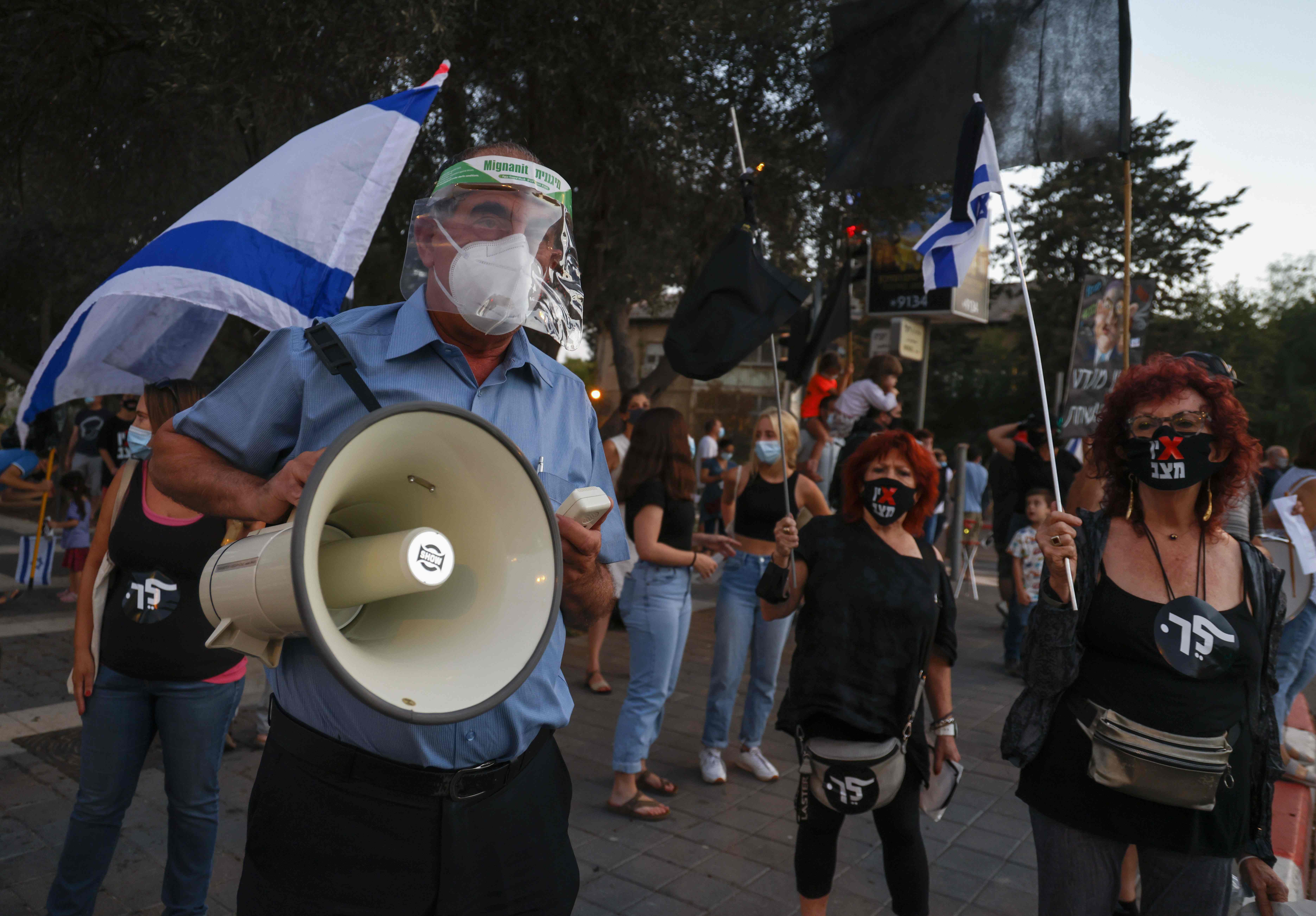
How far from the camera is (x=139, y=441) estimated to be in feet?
10.4

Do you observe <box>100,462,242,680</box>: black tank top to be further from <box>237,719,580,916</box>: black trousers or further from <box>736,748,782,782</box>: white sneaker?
<box>736,748,782,782</box>: white sneaker

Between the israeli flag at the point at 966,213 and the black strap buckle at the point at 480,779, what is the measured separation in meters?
2.42

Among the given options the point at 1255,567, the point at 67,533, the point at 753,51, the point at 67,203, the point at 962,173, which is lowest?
the point at 67,533

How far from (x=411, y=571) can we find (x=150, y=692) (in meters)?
1.97

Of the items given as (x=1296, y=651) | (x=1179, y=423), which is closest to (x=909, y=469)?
(x=1179, y=423)

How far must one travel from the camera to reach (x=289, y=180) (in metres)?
3.89

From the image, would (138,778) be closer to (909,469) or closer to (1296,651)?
(909,469)

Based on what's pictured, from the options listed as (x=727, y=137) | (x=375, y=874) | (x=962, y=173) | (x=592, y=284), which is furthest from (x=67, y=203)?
(x=375, y=874)

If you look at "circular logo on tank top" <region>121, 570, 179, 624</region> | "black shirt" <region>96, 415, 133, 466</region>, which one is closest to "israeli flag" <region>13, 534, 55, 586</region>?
"black shirt" <region>96, 415, 133, 466</region>

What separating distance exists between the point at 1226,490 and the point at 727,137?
720 cm

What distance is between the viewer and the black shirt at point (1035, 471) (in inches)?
292

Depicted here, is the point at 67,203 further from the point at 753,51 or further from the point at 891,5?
the point at 891,5

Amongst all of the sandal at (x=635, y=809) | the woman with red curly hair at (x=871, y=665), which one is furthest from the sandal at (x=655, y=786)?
the woman with red curly hair at (x=871, y=665)

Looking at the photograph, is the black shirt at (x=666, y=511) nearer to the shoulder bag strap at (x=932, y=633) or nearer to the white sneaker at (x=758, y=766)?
the white sneaker at (x=758, y=766)
